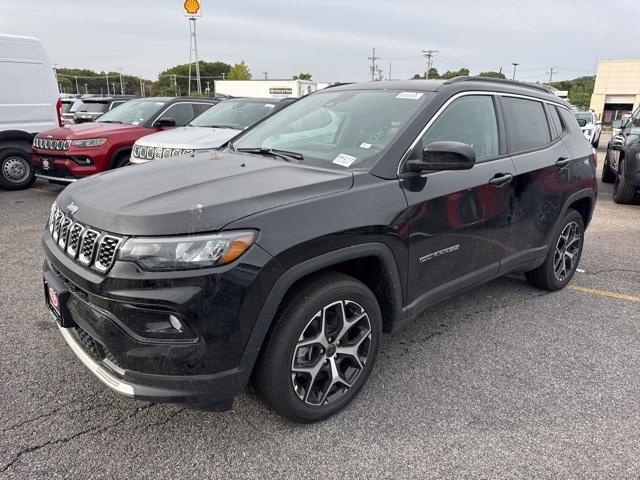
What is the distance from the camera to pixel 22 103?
28.5 ft

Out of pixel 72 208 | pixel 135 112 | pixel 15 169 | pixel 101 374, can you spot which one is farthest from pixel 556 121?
pixel 15 169

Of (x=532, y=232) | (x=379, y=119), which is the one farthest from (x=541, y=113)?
(x=379, y=119)

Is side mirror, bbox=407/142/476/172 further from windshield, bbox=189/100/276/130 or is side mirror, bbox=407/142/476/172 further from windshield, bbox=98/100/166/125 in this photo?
windshield, bbox=98/100/166/125

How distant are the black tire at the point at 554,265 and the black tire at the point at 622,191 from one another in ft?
15.0

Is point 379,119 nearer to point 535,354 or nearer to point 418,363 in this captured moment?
point 418,363

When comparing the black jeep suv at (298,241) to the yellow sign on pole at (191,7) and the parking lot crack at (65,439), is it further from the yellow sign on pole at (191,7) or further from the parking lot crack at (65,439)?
the yellow sign on pole at (191,7)

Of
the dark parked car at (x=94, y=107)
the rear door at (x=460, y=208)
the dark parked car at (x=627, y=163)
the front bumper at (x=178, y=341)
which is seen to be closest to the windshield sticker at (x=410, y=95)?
the rear door at (x=460, y=208)

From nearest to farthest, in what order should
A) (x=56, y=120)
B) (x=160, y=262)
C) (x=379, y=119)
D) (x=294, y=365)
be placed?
(x=160, y=262) < (x=294, y=365) < (x=379, y=119) < (x=56, y=120)

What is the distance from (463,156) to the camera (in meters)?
2.72

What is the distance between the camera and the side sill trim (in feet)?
7.12

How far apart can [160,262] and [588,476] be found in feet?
7.03

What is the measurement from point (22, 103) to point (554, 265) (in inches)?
349

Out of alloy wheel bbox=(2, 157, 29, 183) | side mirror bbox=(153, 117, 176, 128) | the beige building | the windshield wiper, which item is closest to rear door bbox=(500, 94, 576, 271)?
the windshield wiper

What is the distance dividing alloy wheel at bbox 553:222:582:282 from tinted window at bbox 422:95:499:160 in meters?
1.37
